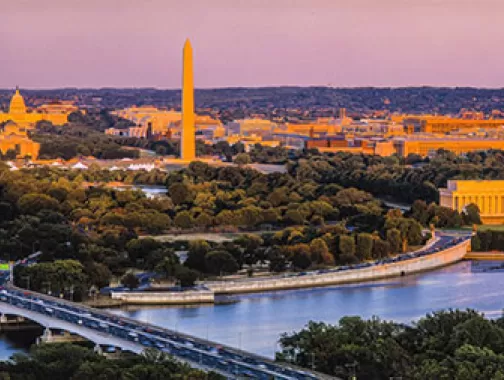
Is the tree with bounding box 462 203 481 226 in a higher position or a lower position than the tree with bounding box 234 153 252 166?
higher

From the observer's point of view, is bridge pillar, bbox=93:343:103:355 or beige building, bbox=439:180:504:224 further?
beige building, bbox=439:180:504:224

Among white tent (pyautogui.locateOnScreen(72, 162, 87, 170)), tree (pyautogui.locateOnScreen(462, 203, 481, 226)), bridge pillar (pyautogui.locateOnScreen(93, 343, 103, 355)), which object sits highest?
bridge pillar (pyautogui.locateOnScreen(93, 343, 103, 355))

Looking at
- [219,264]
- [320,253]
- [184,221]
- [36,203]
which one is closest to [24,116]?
[36,203]

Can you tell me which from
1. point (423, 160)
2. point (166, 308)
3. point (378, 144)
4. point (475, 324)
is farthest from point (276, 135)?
point (475, 324)

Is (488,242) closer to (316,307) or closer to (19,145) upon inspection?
(316,307)

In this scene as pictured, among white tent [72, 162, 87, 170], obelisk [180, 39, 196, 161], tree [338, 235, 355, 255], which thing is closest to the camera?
tree [338, 235, 355, 255]

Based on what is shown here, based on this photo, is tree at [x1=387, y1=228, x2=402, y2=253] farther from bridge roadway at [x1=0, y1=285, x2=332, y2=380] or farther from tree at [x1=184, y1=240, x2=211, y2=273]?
bridge roadway at [x1=0, y1=285, x2=332, y2=380]

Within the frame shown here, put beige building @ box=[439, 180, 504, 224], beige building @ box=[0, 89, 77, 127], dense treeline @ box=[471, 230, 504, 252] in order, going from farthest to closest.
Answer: beige building @ box=[0, 89, 77, 127] < beige building @ box=[439, 180, 504, 224] < dense treeline @ box=[471, 230, 504, 252]

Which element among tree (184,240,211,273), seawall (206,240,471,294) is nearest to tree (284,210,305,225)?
seawall (206,240,471,294)
